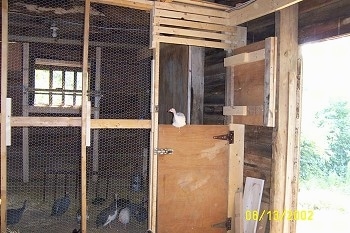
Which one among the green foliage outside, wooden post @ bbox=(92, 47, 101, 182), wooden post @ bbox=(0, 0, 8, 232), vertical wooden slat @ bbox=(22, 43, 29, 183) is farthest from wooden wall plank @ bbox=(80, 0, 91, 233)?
the green foliage outside

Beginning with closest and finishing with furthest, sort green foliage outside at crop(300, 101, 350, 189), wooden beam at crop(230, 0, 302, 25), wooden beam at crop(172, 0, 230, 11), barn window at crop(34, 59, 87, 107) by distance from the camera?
wooden beam at crop(230, 0, 302, 25)
wooden beam at crop(172, 0, 230, 11)
barn window at crop(34, 59, 87, 107)
green foliage outside at crop(300, 101, 350, 189)

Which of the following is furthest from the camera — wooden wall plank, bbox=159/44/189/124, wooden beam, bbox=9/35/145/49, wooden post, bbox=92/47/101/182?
wooden post, bbox=92/47/101/182

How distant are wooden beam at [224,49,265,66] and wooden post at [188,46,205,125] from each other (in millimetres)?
685

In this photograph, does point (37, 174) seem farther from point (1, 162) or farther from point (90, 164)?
point (1, 162)

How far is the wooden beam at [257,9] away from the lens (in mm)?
2562

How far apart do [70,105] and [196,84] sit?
7.24 feet

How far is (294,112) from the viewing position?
110 inches

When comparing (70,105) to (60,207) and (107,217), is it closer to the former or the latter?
(60,207)

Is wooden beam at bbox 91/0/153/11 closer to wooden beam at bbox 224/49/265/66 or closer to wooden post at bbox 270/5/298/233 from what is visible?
wooden beam at bbox 224/49/265/66

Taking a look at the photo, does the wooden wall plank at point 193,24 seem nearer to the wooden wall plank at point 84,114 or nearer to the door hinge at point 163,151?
the wooden wall plank at point 84,114

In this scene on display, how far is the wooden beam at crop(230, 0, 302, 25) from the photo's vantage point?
256 cm

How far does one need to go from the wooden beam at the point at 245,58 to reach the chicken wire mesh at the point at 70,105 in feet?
3.65

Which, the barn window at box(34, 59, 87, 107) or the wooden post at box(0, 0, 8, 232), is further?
the barn window at box(34, 59, 87, 107)

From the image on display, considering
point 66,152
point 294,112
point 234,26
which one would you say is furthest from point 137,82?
point 294,112
